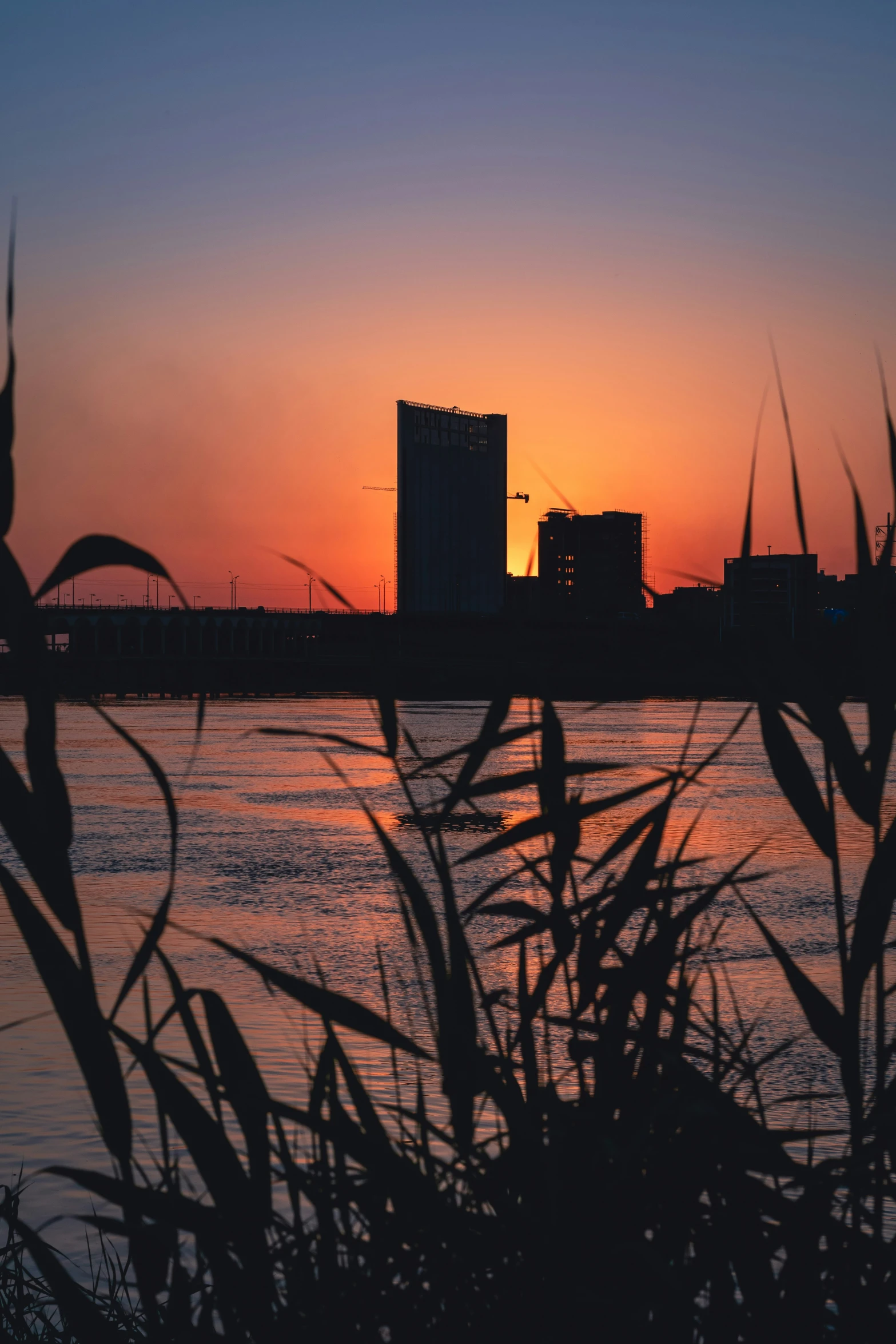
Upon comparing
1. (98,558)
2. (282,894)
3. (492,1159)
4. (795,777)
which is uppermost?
(98,558)

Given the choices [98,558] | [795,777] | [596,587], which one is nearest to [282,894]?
[596,587]

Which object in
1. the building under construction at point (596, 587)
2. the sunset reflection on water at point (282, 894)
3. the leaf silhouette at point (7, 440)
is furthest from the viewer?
the sunset reflection on water at point (282, 894)

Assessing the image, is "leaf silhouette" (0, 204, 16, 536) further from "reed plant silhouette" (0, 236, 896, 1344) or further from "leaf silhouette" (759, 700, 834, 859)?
"leaf silhouette" (759, 700, 834, 859)

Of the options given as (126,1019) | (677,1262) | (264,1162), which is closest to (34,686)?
(264,1162)

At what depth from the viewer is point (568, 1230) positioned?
2.40m

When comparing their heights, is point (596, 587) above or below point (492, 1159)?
above

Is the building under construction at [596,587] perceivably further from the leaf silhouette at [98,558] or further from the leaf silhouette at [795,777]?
the leaf silhouette at [98,558]

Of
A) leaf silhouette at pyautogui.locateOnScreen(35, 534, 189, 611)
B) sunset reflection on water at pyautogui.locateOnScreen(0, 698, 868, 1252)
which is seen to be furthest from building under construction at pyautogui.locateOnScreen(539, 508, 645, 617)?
leaf silhouette at pyautogui.locateOnScreen(35, 534, 189, 611)

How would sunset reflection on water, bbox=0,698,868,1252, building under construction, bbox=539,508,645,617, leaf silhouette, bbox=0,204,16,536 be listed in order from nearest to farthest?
leaf silhouette, bbox=0,204,16,536 → building under construction, bbox=539,508,645,617 → sunset reflection on water, bbox=0,698,868,1252

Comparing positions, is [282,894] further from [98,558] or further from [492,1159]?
[98,558]

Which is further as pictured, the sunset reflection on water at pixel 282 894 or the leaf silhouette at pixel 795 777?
the sunset reflection on water at pixel 282 894

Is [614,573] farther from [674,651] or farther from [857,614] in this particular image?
[857,614]

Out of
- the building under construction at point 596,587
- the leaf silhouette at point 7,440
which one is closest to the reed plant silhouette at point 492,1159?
the leaf silhouette at point 7,440

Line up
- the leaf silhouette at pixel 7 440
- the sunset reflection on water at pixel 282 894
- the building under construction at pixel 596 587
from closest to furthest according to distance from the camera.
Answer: the leaf silhouette at pixel 7 440 < the building under construction at pixel 596 587 < the sunset reflection on water at pixel 282 894
